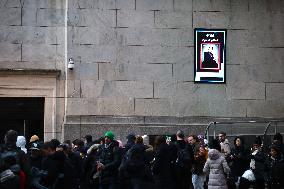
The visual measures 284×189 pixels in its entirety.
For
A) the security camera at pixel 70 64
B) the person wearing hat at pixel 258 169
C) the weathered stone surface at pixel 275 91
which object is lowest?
the person wearing hat at pixel 258 169

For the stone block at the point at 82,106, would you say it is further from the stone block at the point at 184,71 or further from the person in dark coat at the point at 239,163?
the person in dark coat at the point at 239,163

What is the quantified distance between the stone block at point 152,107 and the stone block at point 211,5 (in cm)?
346

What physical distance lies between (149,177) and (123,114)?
8.03 metres

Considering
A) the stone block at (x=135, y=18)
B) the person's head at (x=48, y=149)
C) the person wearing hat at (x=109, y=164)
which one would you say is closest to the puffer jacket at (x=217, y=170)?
the person wearing hat at (x=109, y=164)

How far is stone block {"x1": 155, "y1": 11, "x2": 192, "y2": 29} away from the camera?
23.7 m

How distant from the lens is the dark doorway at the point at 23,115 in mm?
23656

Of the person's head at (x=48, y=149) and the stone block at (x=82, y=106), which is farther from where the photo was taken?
the stone block at (x=82, y=106)

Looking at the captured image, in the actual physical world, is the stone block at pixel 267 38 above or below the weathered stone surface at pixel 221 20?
below

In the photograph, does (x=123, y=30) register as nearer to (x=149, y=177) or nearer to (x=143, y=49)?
(x=143, y=49)

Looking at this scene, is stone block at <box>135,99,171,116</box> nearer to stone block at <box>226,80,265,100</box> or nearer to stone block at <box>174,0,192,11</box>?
stone block at <box>226,80,265,100</box>

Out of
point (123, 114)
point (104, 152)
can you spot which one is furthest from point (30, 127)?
point (104, 152)

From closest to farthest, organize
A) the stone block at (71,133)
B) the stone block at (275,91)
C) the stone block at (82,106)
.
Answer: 1. the stone block at (71,133)
2. the stone block at (82,106)
3. the stone block at (275,91)

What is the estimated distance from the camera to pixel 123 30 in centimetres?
2345

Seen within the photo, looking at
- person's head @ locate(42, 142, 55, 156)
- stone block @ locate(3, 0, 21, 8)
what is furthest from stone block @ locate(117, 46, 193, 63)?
person's head @ locate(42, 142, 55, 156)
